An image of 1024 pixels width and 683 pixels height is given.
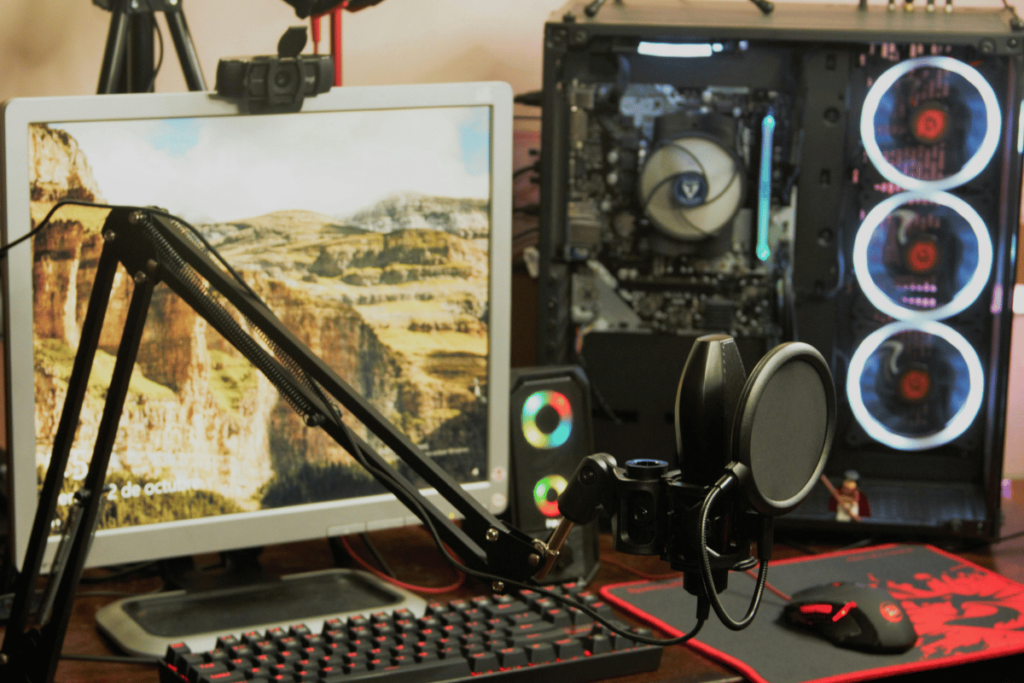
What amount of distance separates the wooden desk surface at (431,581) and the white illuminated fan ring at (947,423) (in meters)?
0.12

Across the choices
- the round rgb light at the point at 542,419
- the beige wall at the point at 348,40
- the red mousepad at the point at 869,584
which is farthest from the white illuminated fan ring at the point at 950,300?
the beige wall at the point at 348,40

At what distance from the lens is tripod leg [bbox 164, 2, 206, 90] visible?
113 cm

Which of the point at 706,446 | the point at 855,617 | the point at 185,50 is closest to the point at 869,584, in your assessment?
the point at 855,617

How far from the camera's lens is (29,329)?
87 centimetres

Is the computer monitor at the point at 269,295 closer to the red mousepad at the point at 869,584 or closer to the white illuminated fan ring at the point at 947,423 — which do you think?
the red mousepad at the point at 869,584

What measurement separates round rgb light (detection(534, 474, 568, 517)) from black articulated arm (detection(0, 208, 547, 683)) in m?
0.38

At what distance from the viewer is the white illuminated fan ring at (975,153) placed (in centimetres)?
118

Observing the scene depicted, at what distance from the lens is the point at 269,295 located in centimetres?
97

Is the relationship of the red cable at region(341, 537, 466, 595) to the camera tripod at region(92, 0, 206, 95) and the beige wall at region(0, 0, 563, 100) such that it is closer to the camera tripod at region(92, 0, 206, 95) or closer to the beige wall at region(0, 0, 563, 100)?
the camera tripod at region(92, 0, 206, 95)

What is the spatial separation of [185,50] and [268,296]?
0.33 m

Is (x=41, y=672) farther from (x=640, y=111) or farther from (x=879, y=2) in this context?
(x=879, y=2)

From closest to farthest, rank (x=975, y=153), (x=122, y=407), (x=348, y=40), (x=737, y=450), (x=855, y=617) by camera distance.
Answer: (x=737, y=450), (x=122, y=407), (x=855, y=617), (x=975, y=153), (x=348, y=40)

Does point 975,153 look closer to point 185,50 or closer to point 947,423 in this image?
point 947,423

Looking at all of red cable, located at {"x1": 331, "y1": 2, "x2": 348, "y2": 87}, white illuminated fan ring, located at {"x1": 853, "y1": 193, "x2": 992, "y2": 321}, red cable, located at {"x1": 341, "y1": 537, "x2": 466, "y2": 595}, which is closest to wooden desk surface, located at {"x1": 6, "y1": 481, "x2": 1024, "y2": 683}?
red cable, located at {"x1": 341, "y1": 537, "x2": 466, "y2": 595}
